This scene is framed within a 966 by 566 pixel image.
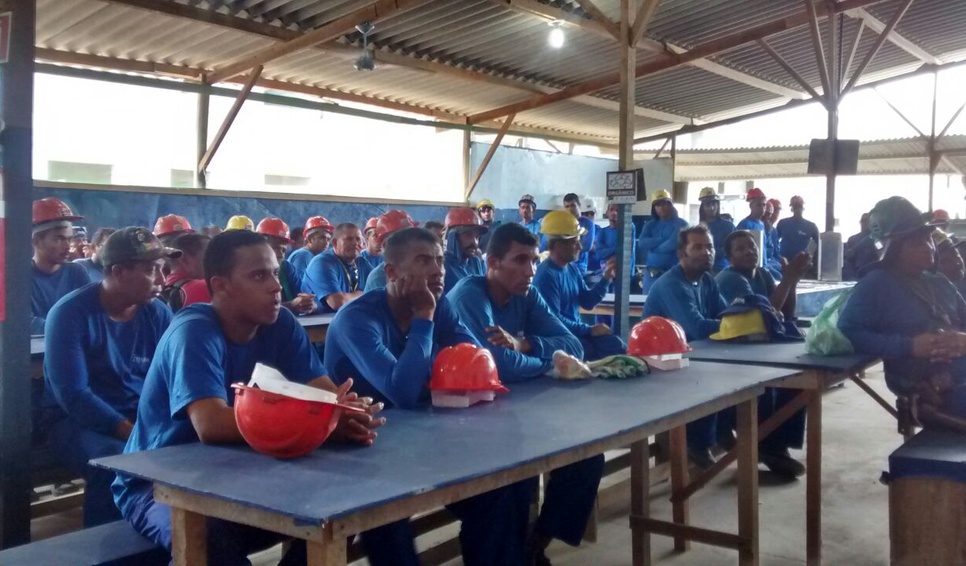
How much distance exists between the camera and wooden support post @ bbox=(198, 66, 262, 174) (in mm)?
9867

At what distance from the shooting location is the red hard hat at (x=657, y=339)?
3.77 metres

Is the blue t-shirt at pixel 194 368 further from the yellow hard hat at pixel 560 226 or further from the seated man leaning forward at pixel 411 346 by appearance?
the yellow hard hat at pixel 560 226

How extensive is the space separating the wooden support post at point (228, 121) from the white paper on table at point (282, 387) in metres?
8.42

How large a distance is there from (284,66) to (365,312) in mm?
Result: 8383

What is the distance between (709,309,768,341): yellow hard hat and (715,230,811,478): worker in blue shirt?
0.44 m

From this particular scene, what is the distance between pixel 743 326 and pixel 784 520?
1.14 m

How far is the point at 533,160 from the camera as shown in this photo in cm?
1537

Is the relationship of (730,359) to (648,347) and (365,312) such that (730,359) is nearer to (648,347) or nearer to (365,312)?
(648,347)

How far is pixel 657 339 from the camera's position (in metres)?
3.77

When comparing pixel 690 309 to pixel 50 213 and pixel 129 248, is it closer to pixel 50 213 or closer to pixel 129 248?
pixel 129 248

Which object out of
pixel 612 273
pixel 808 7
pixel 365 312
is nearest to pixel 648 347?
pixel 365 312

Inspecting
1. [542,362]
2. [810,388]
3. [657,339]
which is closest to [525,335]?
[542,362]

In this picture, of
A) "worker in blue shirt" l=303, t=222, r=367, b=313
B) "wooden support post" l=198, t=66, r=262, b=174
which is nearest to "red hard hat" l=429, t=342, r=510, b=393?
"worker in blue shirt" l=303, t=222, r=367, b=313

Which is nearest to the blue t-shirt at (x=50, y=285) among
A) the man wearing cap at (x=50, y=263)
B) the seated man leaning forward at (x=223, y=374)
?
the man wearing cap at (x=50, y=263)
